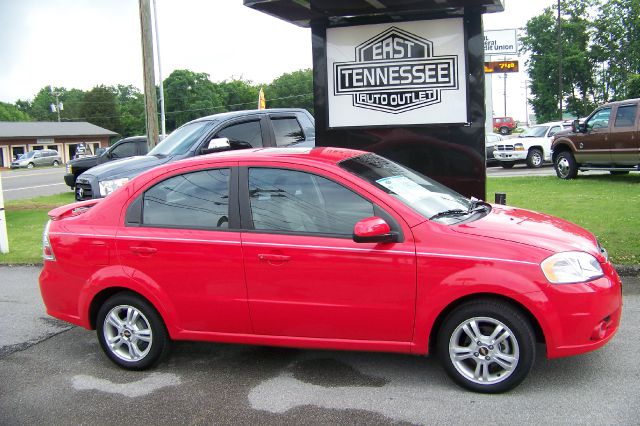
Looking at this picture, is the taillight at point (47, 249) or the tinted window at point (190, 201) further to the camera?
the taillight at point (47, 249)

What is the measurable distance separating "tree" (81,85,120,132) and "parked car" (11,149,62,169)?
132 feet

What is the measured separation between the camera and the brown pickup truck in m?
15.4

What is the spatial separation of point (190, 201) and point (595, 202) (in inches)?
363

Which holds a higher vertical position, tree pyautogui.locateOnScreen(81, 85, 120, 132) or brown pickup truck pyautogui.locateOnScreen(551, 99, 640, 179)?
tree pyautogui.locateOnScreen(81, 85, 120, 132)

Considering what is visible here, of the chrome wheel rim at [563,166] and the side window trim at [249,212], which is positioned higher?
the side window trim at [249,212]

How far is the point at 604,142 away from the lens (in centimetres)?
1609

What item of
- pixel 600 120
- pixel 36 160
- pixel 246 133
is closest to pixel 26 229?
pixel 246 133

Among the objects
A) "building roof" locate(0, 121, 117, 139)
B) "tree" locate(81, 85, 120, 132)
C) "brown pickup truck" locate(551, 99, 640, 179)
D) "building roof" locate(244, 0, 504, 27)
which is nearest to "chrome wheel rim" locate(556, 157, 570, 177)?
"brown pickup truck" locate(551, 99, 640, 179)

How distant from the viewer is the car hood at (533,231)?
167 inches

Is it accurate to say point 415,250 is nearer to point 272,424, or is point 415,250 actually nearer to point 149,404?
point 272,424

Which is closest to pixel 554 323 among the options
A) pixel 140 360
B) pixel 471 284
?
pixel 471 284

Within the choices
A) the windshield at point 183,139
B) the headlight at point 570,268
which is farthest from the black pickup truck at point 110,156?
the headlight at point 570,268

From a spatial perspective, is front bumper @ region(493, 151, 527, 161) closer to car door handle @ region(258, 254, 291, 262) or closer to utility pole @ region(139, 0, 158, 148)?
utility pole @ region(139, 0, 158, 148)

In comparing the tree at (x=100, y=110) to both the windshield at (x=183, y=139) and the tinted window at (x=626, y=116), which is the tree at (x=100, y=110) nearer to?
the tinted window at (x=626, y=116)
